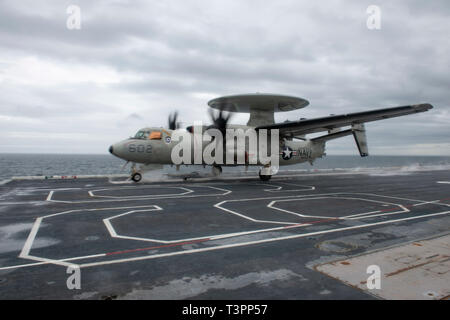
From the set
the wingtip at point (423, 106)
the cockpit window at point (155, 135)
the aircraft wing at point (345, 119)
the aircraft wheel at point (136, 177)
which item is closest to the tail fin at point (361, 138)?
the aircraft wing at point (345, 119)

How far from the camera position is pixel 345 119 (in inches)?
860

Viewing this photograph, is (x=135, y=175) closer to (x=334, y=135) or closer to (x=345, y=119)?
(x=345, y=119)

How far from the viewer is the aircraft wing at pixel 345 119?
19.8 metres

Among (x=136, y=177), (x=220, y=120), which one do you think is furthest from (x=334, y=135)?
(x=136, y=177)

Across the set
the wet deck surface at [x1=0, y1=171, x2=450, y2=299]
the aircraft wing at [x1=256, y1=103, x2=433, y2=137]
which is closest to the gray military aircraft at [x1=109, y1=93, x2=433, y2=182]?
the aircraft wing at [x1=256, y1=103, x2=433, y2=137]

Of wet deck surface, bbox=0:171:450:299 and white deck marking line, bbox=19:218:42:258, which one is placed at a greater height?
white deck marking line, bbox=19:218:42:258

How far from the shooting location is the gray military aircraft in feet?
72.7

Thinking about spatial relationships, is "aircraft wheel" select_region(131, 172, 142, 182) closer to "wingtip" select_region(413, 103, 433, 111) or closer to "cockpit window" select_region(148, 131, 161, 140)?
"cockpit window" select_region(148, 131, 161, 140)

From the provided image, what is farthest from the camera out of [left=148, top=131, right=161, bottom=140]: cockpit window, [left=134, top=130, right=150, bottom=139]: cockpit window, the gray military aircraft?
[left=148, top=131, right=161, bottom=140]: cockpit window

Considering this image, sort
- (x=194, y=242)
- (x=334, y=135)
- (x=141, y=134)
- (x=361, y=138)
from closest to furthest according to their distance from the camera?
1. (x=194, y=242)
2. (x=141, y=134)
3. (x=361, y=138)
4. (x=334, y=135)

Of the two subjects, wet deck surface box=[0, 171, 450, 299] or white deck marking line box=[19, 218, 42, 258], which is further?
white deck marking line box=[19, 218, 42, 258]

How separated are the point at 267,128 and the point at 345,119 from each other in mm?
6978

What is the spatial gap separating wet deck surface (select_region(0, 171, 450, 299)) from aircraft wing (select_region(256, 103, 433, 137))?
268 inches
